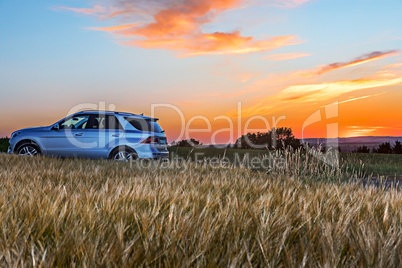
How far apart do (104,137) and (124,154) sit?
870 millimetres

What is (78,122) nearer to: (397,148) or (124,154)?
(124,154)

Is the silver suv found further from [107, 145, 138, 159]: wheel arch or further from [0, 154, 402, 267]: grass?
[0, 154, 402, 267]: grass

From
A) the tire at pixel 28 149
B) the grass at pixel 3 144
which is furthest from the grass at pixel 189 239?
the grass at pixel 3 144

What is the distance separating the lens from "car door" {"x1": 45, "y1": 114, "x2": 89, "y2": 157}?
11742 millimetres

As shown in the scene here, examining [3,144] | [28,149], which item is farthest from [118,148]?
[3,144]

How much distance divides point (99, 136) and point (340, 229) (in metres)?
9.75

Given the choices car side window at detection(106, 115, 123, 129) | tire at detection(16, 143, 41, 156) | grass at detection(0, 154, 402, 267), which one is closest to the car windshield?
car side window at detection(106, 115, 123, 129)

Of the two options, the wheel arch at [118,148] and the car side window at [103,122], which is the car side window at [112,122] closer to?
the car side window at [103,122]

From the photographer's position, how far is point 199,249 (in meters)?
2.22

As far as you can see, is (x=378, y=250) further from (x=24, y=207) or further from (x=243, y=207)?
(x=24, y=207)

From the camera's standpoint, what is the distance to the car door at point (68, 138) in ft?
38.5

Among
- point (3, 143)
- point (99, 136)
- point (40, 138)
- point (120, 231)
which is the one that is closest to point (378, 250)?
point (120, 231)

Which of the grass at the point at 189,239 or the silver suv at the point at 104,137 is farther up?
the silver suv at the point at 104,137

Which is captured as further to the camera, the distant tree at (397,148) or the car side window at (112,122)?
the distant tree at (397,148)
